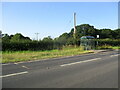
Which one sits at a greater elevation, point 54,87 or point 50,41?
point 50,41

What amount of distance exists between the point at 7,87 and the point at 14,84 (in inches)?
12.7

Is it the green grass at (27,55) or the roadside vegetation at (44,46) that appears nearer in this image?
the green grass at (27,55)

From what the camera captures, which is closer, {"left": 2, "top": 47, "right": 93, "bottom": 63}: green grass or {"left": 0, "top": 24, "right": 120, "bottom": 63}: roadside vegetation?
{"left": 2, "top": 47, "right": 93, "bottom": 63}: green grass

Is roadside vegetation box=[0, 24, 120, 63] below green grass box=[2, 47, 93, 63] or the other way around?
the other way around

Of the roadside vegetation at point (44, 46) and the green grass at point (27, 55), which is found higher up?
the roadside vegetation at point (44, 46)

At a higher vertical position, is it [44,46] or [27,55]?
[44,46]

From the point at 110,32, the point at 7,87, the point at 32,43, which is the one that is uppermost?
the point at 110,32

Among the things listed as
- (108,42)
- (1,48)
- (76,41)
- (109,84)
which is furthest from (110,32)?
(109,84)

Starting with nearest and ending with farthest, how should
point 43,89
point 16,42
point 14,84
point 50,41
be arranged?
point 43,89 < point 14,84 < point 16,42 < point 50,41

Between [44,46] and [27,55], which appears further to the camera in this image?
[44,46]

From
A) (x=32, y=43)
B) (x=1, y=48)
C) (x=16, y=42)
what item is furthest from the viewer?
(x=32, y=43)

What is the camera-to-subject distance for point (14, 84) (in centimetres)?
550

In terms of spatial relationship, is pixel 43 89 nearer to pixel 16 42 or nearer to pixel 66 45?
pixel 16 42

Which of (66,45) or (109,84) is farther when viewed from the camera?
(66,45)
